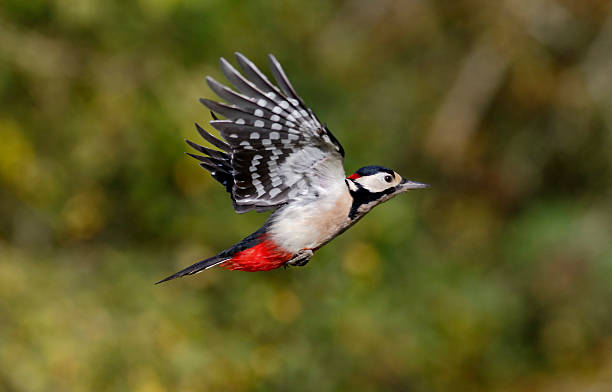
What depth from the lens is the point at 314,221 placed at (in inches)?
105

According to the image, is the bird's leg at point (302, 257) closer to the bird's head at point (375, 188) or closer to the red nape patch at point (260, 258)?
the red nape patch at point (260, 258)

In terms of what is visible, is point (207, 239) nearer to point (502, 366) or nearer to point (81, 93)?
point (81, 93)

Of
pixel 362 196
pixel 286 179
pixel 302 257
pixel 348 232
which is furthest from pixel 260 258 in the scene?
pixel 348 232

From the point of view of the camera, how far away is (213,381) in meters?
6.77

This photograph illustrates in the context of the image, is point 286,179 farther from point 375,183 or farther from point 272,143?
point 375,183

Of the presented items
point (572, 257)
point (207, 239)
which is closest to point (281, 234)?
point (207, 239)

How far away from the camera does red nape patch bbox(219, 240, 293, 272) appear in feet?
8.68

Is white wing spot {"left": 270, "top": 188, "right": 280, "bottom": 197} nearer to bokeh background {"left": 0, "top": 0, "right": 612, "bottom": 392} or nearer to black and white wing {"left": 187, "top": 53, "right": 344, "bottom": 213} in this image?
black and white wing {"left": 187, "top": 53, "right": 344, "bottom": 213}

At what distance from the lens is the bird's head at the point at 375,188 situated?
Answer: 265 cm

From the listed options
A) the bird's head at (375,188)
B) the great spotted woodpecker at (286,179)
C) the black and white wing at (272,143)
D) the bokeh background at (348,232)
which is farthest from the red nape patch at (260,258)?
the bokeh background at (348,232)

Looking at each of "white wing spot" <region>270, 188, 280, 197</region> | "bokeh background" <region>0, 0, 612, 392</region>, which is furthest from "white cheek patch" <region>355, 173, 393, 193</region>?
"bokeh background" <region>0, 0, 612, 392</region>

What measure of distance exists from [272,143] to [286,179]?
5.8 inches

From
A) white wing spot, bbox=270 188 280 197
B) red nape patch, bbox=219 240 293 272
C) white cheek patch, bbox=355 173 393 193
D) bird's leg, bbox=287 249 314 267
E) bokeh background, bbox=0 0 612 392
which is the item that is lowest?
bird's leg, bbox=287 249 314 267

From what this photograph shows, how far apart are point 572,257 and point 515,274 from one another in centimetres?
66
